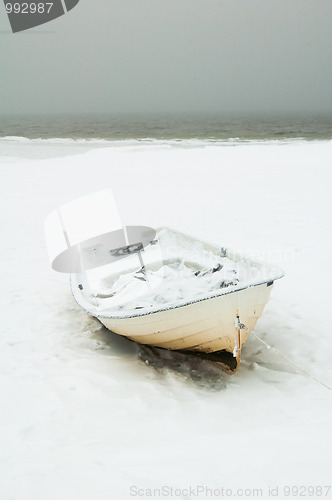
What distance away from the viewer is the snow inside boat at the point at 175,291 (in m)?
3.62

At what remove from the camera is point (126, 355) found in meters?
4.43

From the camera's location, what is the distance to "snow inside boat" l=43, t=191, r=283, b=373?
362 cm

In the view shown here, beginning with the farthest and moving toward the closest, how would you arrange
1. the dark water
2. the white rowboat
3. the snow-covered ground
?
1. the dark water
2. the white rowboat
3. the snow-covered ground

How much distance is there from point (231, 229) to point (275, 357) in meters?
4.59

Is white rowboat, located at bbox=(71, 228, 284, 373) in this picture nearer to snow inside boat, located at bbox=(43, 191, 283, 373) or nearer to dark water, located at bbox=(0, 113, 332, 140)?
snow inside boat, located at bbox=(43, 191, 283, 373)

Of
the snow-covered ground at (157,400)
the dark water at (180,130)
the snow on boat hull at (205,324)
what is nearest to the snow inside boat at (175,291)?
the snow on boat hull at (205,324)

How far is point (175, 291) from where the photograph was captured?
4.44 m

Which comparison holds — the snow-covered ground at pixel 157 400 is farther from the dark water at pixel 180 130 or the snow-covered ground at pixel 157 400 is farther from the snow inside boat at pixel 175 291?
the dark water at pixel 180 130

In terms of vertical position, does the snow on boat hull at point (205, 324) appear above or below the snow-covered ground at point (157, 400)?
above

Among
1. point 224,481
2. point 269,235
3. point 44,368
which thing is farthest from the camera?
point 269,235

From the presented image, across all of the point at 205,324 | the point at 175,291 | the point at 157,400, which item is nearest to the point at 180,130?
the point at 175,291

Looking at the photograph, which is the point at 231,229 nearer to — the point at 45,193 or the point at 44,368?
the point at 44,368

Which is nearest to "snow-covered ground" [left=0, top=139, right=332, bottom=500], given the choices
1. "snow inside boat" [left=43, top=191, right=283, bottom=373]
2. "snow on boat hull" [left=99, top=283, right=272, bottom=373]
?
"snow on boat hull" [left=99, top=283, right=272, bottom=373]

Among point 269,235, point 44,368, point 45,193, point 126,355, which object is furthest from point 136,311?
point 45,193
